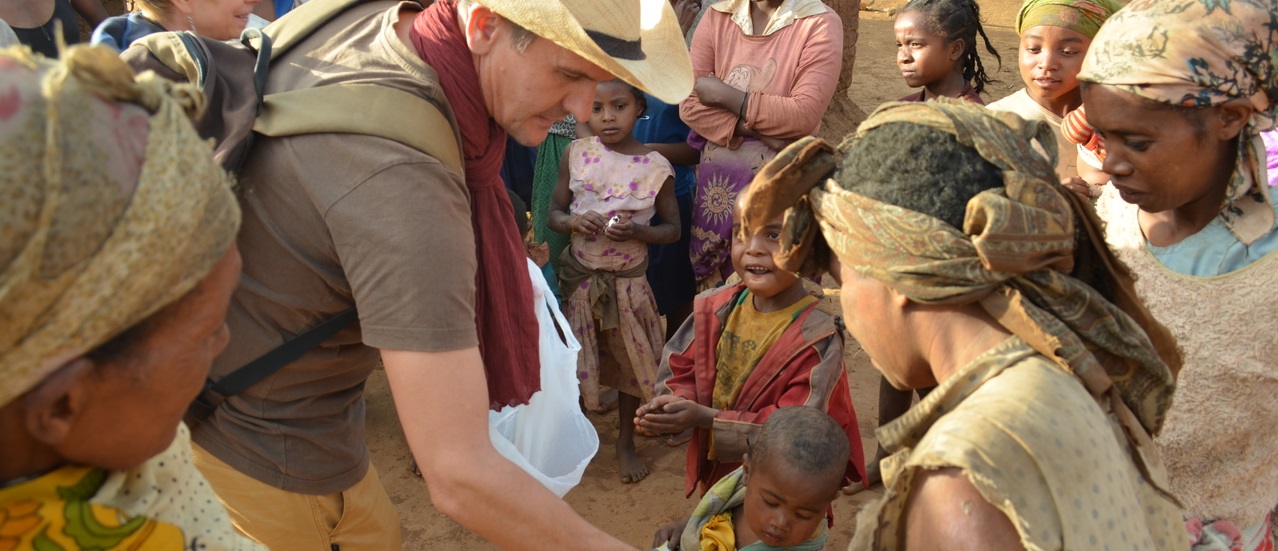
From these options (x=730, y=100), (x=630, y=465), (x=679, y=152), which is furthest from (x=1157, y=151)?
(x=679, y=152)

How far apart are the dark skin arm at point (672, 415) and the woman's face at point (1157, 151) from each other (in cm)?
156

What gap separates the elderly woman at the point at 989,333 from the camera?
1394mm

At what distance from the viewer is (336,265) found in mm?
2035

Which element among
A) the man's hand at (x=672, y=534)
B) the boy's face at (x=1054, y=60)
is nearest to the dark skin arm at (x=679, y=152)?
the boy's face at (x=1054, y=60)

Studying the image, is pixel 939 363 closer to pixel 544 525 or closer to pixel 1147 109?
pixel 544 525

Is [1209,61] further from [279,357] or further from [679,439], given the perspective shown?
[679,439]

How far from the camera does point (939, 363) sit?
1.58 metres

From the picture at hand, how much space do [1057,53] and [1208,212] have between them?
170 cm

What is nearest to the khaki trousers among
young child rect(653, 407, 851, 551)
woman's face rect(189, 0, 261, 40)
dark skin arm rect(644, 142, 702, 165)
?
young child rect(653, 407, 851, 551)

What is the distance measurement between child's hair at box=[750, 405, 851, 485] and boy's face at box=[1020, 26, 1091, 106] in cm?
186

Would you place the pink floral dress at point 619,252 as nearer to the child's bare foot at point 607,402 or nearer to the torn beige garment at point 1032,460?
the child's bare foot at point 607,402

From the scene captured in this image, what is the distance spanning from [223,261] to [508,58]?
104 cm

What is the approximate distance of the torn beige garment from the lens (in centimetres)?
137

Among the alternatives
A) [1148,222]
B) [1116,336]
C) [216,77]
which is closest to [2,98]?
[216,77]
